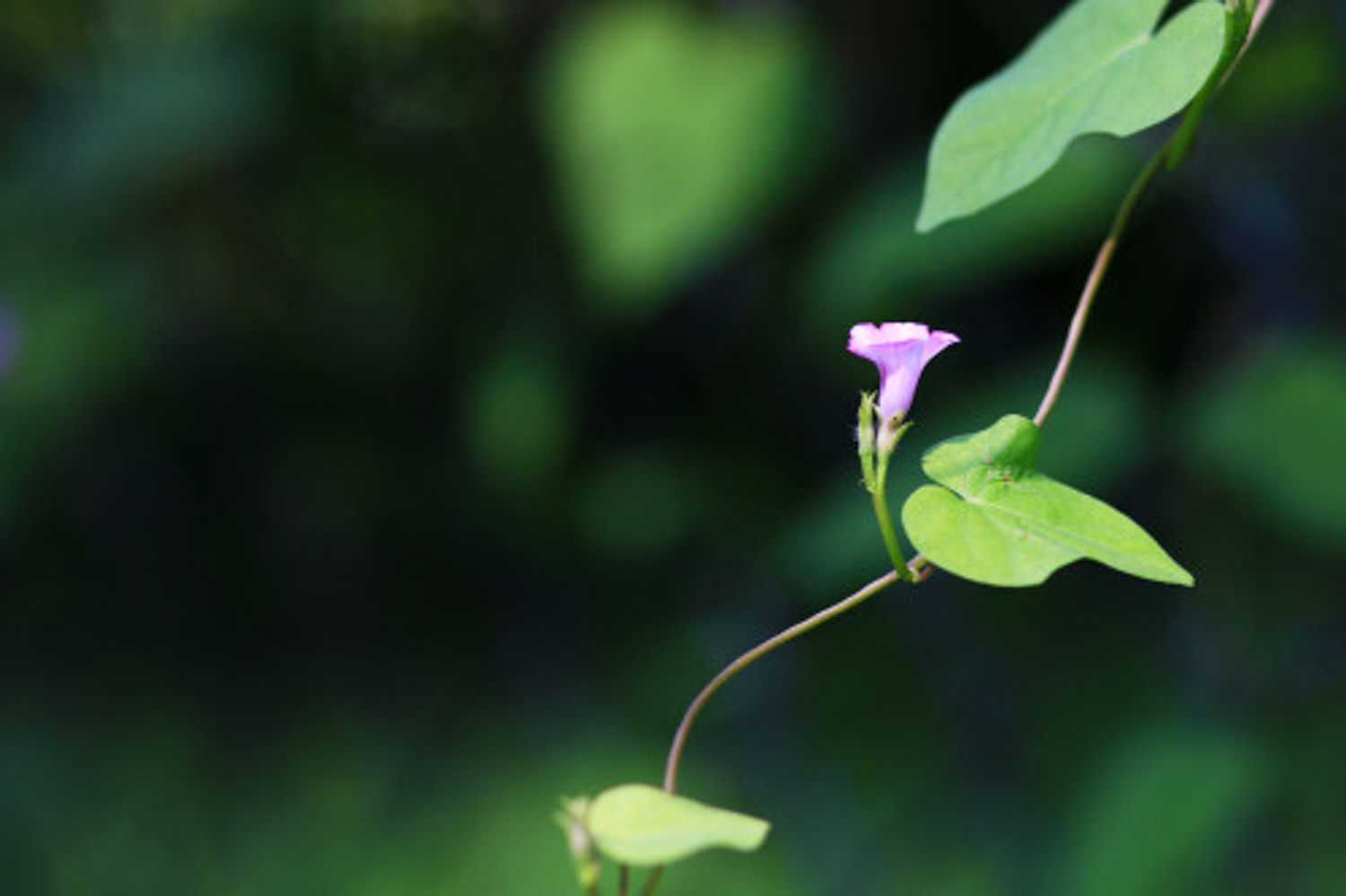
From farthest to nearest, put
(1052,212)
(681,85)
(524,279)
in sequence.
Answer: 1. (524,279)
2. (681,85)
3. (1052,212)

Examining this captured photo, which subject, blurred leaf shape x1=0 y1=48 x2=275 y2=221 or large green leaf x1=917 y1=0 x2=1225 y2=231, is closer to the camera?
large green leaf x1=917 y1=0 x2=1225 y2=231

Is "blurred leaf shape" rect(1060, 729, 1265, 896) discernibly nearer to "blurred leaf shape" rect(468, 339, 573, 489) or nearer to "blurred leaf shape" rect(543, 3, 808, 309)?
"blurred leaf shape" rect(543, 3, 808, 309)

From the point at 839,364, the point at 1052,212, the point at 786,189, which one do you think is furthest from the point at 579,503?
the point at 1052,212

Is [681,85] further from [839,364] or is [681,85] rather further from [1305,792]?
[1305,792]

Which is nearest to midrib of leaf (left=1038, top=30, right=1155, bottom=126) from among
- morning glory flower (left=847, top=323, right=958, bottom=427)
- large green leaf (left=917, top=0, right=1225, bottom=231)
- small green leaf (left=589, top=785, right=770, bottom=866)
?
large green leaf (left=917, top=0, right=1225, bottom=231)

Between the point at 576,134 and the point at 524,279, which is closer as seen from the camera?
the point at 576,134

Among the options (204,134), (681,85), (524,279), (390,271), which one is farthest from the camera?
(390,271)
